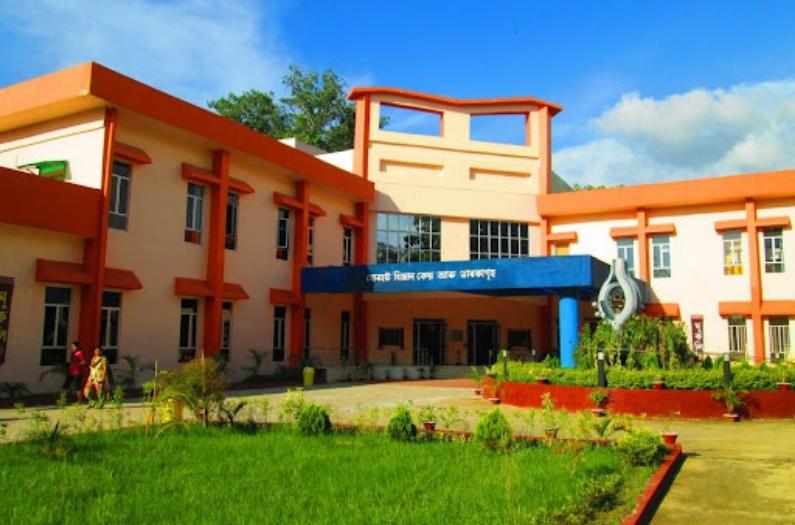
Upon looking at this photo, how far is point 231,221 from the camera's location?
19.0 m

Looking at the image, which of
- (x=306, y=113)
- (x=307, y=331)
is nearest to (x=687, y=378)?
(x=307, y=331)

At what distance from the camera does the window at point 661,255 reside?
74.6 feet

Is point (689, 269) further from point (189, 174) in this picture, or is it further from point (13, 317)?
point (13, 317)

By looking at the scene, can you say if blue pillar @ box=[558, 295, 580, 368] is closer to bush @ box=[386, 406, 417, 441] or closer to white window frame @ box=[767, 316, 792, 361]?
white window frame @ box=[767, 316, 792, 361]

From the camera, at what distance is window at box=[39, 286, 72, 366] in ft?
46.0

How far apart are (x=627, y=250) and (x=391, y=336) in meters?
8.80

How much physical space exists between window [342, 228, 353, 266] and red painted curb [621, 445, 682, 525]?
17.0 meters

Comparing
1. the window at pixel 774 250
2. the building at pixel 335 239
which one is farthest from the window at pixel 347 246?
the window at pixel 774 250

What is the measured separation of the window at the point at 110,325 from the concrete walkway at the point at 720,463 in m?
2.54

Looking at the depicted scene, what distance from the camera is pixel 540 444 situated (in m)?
7.99

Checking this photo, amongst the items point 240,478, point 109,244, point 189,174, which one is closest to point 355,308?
point 189,174

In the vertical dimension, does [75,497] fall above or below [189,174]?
below

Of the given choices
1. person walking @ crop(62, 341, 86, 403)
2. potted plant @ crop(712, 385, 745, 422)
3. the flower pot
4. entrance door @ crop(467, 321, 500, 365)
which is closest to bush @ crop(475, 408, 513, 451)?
the flower pot

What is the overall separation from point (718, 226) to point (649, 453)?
56.1ft
